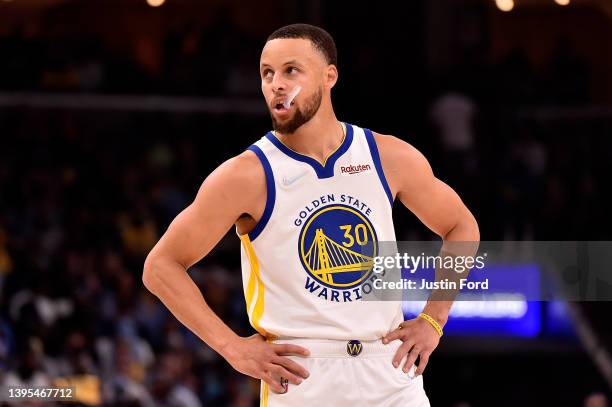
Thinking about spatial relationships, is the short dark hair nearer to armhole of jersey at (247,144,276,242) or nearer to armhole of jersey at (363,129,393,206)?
armhole of jersey at (363,129,393,206)

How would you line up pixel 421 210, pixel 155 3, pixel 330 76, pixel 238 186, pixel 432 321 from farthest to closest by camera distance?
pixel 155 3 → pixel 421 210 → pixel 432 321 → pixel 330 76 → pixel 238 186

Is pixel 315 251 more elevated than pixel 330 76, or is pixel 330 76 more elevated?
pixel 330 76

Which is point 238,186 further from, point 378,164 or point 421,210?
point 421,210

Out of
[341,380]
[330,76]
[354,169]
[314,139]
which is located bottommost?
[341,380]

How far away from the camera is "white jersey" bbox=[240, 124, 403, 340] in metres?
4.70

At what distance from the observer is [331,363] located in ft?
15.5

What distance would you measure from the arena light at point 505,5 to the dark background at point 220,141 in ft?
0.51

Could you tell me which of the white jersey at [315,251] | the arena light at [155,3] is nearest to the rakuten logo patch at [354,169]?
the white jersey at [315,251]

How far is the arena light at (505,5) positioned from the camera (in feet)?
51.8

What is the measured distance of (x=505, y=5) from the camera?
1647cm

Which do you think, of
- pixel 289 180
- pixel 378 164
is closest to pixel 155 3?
pixel 378 164

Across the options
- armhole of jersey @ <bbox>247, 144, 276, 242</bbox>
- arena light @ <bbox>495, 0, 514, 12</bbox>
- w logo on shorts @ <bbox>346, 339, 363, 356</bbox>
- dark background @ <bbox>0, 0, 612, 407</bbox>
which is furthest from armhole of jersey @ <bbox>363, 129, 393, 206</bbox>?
arena light @ <bbox>495, 0, 514, 12</bbox>

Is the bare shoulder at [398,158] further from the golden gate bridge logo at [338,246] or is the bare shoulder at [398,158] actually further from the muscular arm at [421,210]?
the golden gate bridge logo at [338,246]

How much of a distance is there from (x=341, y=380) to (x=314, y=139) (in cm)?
100
